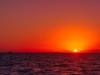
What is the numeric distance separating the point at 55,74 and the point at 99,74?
25.9 feet

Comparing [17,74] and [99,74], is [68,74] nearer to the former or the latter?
[99,74]

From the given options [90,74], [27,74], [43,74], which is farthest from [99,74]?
[27,74]

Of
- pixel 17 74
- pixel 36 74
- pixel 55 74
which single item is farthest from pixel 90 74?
pixel 17 74

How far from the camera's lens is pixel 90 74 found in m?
47.0

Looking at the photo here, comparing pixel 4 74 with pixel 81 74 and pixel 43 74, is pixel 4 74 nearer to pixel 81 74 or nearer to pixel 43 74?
pixel 43 74

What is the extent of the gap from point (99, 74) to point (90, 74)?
1.60 meters

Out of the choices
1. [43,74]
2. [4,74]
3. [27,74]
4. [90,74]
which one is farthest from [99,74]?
[4,74]

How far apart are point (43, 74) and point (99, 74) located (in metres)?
10.0

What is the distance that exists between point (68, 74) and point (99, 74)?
5.53 meters

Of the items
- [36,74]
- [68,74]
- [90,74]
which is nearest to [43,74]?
[36,74]

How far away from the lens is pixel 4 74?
45375 millimetres

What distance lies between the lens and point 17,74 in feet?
151

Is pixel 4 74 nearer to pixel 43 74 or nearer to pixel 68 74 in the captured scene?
pixel 43 74

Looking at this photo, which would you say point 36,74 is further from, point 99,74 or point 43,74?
point 99,74
